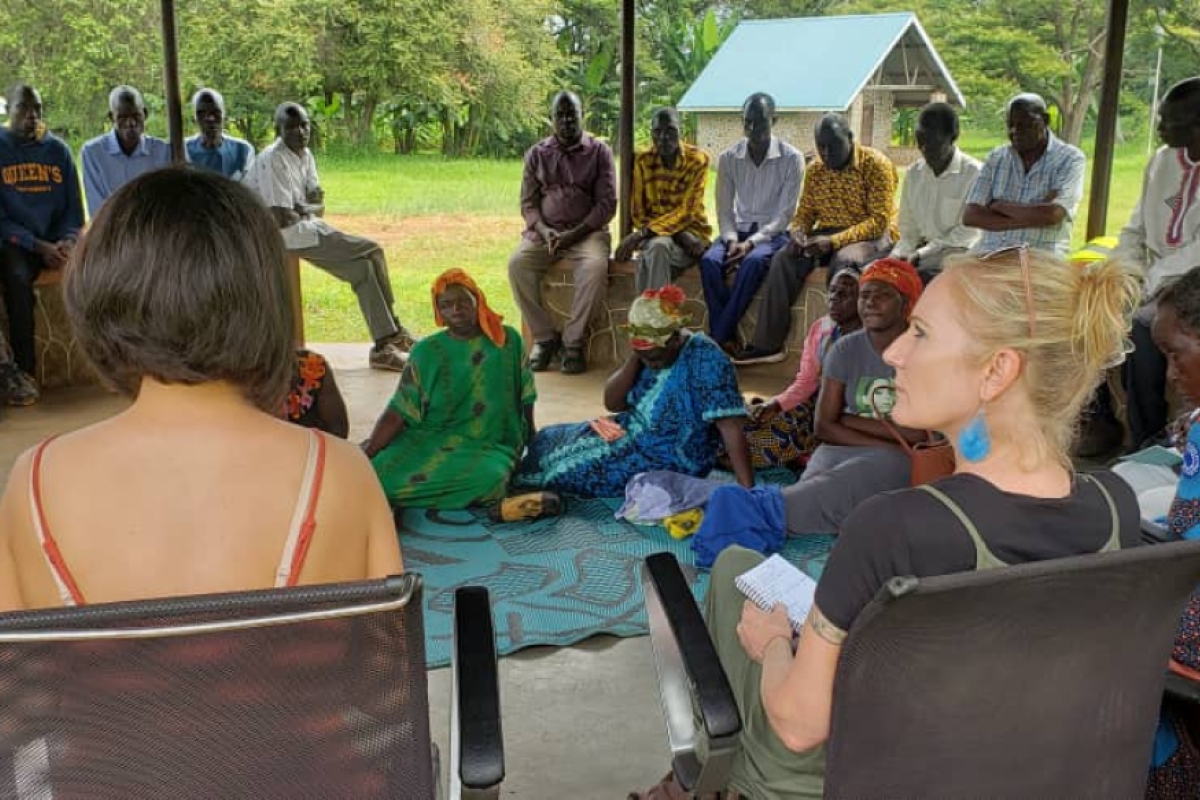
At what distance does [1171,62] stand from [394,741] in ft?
37.3

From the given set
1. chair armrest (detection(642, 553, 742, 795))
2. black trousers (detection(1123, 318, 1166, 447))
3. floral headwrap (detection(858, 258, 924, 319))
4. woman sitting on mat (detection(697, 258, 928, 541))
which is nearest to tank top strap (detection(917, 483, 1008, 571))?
chair armrest (detection(642, 553, 742, 795))

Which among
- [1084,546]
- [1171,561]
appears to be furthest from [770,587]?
[1171,561]

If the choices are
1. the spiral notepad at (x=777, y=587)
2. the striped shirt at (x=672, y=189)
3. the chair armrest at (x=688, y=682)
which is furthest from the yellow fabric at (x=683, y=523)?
the striped shirt at (x=672, y=189)

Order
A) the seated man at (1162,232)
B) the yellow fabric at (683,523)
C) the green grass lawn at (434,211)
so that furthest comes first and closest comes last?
the green grass lawn at (434,211), the seated man at (1162,232), the yellow fabric at (683,523)

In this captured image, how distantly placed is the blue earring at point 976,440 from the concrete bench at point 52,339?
527 centimetres

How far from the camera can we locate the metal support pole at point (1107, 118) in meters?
5.29

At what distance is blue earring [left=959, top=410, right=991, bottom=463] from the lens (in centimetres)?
129

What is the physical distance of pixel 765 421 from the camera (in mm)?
4246

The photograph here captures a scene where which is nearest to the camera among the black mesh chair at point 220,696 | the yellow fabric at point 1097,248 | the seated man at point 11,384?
the black mesh chair at point 220,696

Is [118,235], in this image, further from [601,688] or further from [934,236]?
[934,236]

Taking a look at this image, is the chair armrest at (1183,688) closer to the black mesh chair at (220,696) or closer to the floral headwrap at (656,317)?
the black mesh chair at (220,696)

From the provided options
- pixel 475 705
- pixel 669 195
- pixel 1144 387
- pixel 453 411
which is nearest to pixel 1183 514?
pixel 475 705

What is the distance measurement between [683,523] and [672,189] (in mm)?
3110

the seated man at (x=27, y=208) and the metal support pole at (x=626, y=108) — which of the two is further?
Answer: the metal support pole at (x=626, y=108)
